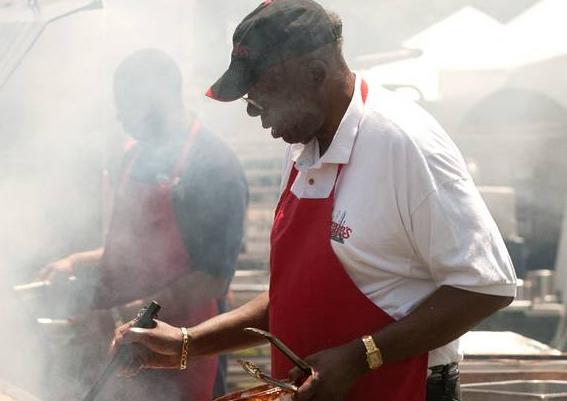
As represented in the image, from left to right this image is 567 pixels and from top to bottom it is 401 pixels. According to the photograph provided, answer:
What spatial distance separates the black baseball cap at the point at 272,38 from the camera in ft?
6.16

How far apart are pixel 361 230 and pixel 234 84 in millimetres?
383

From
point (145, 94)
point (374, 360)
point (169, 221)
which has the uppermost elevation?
point (145, 94)

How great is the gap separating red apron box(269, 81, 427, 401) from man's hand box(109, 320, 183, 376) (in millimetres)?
315

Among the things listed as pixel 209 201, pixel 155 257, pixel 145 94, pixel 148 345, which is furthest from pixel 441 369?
pixel 145 94

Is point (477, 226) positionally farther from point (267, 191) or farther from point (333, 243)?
point (267, 191)

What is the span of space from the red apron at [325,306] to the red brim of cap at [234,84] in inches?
9.2

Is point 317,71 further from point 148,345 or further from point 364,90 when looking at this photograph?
point 148,345

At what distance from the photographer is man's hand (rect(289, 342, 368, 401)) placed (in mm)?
1776

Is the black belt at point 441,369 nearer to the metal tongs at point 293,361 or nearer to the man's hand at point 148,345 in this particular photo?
the metal tongs at point 293,361

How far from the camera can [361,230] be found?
185cm

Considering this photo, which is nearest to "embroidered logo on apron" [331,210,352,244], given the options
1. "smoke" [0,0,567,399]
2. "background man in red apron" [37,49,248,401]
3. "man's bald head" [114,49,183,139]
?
"smoke" [0,0,567,399]

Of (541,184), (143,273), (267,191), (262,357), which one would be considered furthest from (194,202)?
(541,184)

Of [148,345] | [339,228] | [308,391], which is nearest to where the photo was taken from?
[308,391]

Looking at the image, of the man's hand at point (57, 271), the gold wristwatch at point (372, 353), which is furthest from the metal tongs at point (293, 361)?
the man's hand at point (57, 271)
